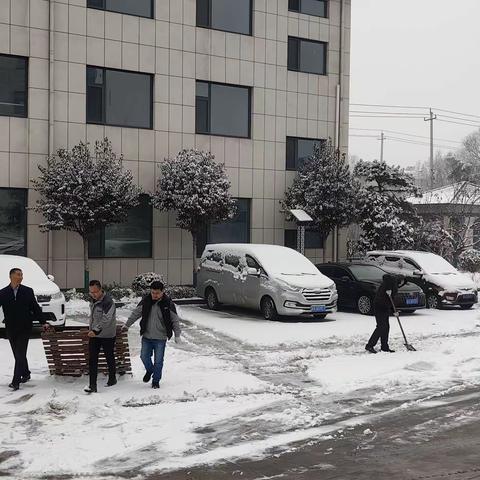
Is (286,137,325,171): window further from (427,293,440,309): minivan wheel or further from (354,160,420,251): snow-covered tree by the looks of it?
(427,293,440,309): minivan wheel

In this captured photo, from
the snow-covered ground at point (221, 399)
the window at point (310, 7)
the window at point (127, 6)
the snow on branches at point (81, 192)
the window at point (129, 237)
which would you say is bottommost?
the snow-covered ground at point (221, 399)

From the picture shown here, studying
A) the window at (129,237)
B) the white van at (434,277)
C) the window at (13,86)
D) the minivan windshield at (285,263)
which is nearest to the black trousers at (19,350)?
the minivan windshield at (285,263)

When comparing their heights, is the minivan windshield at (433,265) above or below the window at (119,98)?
below

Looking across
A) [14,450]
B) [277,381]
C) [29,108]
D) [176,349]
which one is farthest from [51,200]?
[14,450]

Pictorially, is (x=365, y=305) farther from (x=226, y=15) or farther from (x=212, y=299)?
(x=226, y=15)

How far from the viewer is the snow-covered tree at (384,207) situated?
84.6 ft

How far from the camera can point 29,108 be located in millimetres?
20766

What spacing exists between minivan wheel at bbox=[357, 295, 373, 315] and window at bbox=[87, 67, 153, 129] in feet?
31.4

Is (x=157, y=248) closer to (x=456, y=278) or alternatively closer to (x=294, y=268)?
(x=294, y=268)

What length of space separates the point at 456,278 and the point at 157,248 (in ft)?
32.5

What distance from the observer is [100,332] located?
9.09 meters

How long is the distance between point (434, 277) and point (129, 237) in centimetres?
1006

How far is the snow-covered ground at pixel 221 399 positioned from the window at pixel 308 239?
35.9 ft

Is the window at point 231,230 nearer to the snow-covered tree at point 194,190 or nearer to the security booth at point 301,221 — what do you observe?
the snow-covered tree at point 194,190
